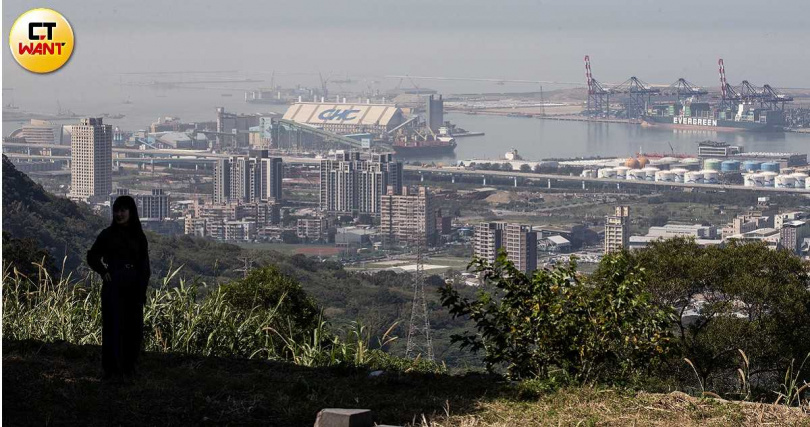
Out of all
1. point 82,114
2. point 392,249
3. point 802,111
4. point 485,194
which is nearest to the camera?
point 392,249

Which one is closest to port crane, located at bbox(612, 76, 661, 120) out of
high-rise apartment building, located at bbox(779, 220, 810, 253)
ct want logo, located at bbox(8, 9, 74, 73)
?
high-rise apartment building, located at bbox(779, 220, 810, 253)

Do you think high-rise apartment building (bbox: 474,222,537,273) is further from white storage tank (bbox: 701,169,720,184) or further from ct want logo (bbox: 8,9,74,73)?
ct want logo (bbox: 8,9,74,73)

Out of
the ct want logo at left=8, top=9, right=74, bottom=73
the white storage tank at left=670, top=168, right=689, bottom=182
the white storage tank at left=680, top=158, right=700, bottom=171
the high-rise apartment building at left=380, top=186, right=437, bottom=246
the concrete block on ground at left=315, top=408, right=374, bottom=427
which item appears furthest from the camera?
the white storage tank at left=680, top=158, right=700, bottom=171

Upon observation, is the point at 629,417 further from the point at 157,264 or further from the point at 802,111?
the point at 802,111

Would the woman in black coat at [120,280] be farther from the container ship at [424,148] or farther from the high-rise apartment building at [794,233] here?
the container ship at [424,148]

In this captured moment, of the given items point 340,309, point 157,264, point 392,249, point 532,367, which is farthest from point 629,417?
point 392,249

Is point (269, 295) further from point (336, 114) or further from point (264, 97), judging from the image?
point (264, 97)

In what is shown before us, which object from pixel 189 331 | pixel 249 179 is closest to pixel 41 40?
pixel 189 331
